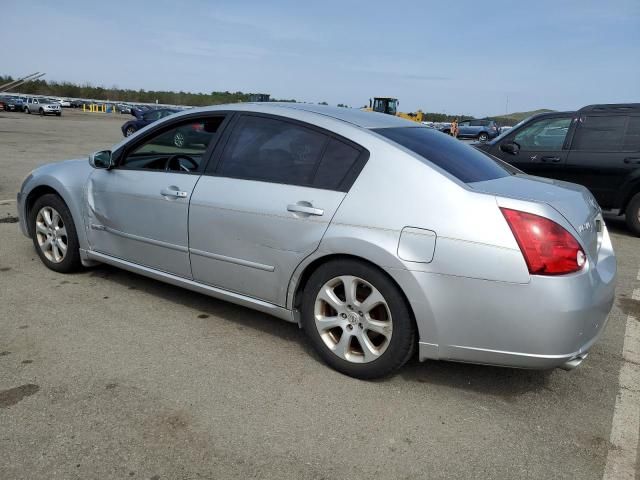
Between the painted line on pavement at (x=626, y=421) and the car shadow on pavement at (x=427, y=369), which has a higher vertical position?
the car shadow on pavement at (x=427, y=369)

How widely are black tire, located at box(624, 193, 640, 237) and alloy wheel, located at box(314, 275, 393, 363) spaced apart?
19.7 feet

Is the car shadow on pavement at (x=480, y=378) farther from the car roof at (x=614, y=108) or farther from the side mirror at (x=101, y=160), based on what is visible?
the car roof at (x=614, y=108)

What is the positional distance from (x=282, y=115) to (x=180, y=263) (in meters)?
1.25

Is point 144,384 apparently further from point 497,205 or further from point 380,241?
point 497,205

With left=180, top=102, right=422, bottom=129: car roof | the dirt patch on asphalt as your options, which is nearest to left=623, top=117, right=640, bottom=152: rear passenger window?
left=180, top=102, right=422, bottom=129: car roof

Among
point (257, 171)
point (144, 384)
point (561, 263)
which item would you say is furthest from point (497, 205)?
point (144, 384)

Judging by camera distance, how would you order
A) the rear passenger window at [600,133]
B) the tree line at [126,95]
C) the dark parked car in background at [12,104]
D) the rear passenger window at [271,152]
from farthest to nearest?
the tree line at [126,95] → the dark parked car in background at [12,104] → the rear passenger window at [600,133] → the rear passenger window at [271,152]

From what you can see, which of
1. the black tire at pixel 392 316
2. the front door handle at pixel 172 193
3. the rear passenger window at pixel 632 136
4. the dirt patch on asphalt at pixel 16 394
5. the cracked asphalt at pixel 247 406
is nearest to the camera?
the cracked asphalt at pixel 247 406

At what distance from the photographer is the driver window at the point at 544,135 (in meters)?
7.88

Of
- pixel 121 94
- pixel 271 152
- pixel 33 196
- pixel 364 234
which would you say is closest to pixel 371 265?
pixel 364 234

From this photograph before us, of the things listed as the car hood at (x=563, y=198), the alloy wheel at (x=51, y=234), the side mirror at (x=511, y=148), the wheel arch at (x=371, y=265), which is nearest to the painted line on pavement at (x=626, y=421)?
the car hood at (x=563, y=198)

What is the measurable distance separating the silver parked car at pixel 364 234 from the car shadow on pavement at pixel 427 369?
12.7 inches

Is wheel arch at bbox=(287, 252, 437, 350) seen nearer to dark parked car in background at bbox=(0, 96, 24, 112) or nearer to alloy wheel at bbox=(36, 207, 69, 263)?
alloy wheel at bbox=(36, 207, 69, 263)

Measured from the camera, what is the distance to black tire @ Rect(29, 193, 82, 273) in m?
4.57
